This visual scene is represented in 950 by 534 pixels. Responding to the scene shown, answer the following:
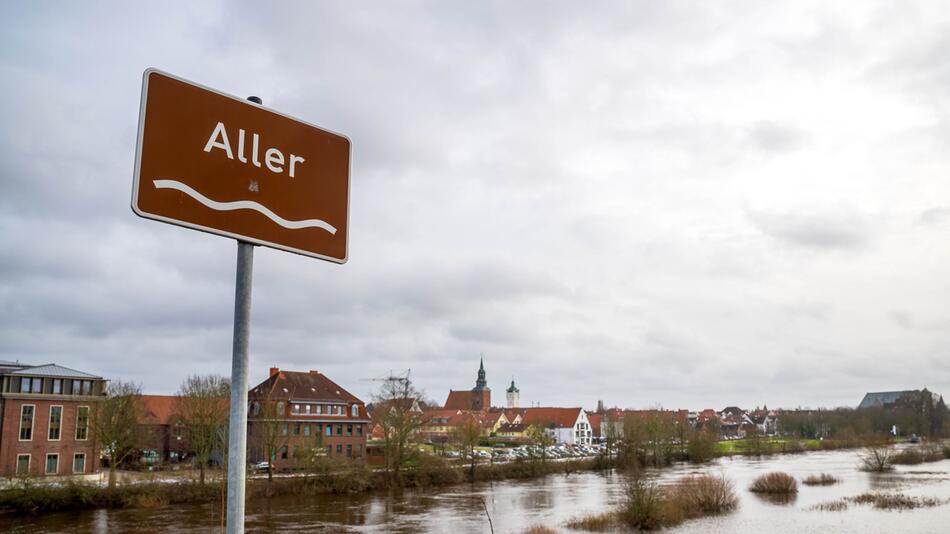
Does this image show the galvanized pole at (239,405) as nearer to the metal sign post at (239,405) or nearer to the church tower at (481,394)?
the metal sign post at (239,405)

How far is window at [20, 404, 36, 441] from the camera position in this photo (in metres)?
46.3

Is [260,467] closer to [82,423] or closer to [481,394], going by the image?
[82,423]

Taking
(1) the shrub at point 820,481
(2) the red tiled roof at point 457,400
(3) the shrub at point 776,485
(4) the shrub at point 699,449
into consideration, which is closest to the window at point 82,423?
(3) the shrub at point 776,485

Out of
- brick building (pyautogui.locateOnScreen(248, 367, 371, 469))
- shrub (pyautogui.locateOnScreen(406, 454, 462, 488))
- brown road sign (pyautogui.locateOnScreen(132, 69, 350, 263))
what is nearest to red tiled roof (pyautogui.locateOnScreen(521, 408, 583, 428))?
brick building (pyautogui.locateOnScreen(248, 367, 371, 469))

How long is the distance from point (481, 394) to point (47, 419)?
102 metres

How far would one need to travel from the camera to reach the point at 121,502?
→ 38938 mm

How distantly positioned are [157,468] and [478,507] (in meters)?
27.1

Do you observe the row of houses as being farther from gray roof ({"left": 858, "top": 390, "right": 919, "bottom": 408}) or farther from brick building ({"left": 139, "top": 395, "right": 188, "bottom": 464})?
gray roof ({"left": 858, "top": 390, "right": 919, "bottom": 408})

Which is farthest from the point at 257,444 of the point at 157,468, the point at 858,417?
the point at 858,417

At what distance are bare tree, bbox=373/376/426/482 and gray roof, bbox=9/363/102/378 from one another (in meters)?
20.5

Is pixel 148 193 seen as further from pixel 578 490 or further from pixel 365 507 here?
pixel 578 490

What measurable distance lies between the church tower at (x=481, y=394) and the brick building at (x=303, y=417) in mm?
75438

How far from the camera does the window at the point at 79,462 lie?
159ft

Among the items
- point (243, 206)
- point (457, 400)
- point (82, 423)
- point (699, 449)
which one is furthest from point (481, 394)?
point (243, 206)
